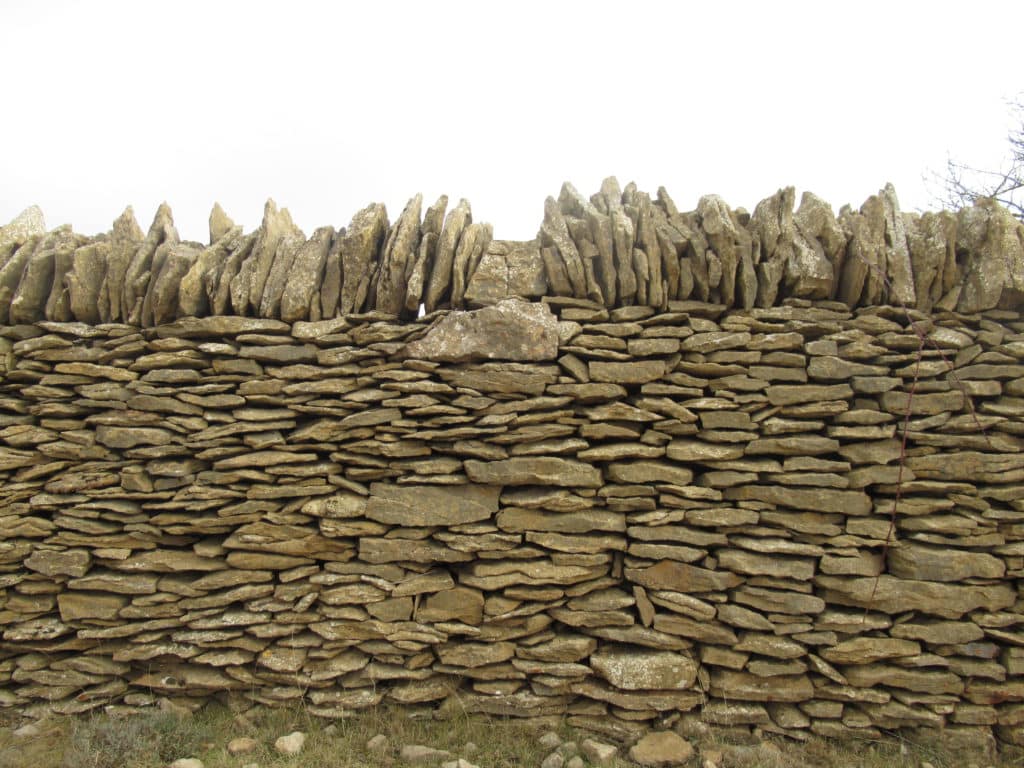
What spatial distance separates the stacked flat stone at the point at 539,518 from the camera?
3443mm

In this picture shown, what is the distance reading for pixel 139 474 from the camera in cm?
367

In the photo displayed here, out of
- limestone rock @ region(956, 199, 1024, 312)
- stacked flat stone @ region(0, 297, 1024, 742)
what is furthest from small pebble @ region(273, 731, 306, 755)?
limestone rock @ region(956, 199, 1024, 312)

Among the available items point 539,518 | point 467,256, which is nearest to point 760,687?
point 539,518

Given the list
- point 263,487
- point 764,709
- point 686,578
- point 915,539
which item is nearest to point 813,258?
point 915,539

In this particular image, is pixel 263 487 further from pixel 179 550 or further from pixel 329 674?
pixel 329 674

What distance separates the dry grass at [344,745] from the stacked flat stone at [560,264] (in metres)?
2.59

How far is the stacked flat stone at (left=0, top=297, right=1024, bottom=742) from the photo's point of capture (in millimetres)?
3443

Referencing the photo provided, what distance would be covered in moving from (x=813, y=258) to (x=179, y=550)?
180 inches

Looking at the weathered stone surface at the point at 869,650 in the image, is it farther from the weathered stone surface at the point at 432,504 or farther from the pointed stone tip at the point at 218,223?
the pointed stone tip at the point at 218,223

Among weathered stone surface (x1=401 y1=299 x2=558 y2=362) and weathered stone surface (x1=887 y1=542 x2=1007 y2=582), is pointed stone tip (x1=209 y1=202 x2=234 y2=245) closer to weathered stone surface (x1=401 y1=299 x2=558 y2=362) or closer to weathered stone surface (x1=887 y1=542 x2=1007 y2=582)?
weathered stone surface (x1=401 y1=299 x2=558 y2=362)

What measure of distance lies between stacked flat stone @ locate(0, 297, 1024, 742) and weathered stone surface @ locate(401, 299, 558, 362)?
20 millimetres

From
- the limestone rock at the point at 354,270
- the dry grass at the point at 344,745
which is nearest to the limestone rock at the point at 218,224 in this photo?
the limestone rock at the point at 354,270

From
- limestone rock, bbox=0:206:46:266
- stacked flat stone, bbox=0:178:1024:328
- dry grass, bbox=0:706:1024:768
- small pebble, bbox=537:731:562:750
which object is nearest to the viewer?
dry grass, bbox=0:706:1024:768

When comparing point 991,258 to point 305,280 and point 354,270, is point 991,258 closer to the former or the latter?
point 354,270
